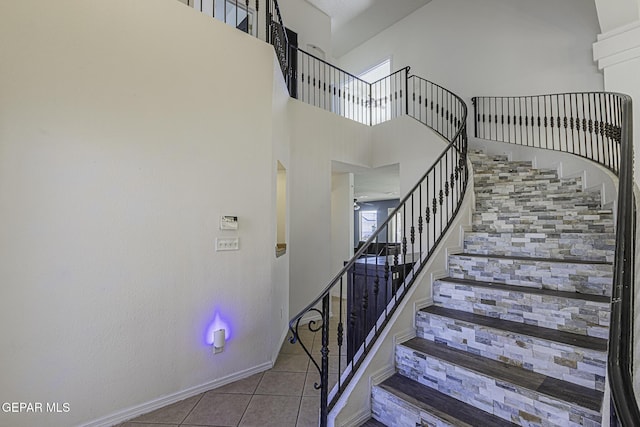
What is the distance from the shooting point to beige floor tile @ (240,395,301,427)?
2.03 metres

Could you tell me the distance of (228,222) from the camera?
8.49 feet

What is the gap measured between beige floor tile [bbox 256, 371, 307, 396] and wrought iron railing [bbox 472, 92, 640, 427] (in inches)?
85.6

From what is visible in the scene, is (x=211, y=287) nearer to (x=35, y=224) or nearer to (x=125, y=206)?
(x=125, y=206)

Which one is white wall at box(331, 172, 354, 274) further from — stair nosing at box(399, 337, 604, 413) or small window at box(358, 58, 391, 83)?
stair nosing at box(399, 337, 604, 413)

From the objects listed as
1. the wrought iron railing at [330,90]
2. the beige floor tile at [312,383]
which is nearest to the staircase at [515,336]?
the beige floor tile at [312,383]

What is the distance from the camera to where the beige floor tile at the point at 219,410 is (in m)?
2.05

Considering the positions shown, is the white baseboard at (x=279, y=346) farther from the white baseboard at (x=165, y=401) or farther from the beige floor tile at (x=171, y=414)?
the beige floor tile at (x=171, y=414)

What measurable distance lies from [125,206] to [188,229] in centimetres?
48

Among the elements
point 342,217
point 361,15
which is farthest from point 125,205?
point 361,15

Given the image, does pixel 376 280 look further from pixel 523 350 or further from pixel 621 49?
pixel 621 49

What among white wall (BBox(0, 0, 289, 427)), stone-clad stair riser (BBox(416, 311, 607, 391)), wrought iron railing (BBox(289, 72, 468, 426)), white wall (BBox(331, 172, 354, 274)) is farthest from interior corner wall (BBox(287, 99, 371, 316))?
stone-clad stair riser (BBox(416, 311, 607, 391))

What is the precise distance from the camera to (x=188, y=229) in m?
2.39

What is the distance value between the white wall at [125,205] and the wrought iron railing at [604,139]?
2.46m

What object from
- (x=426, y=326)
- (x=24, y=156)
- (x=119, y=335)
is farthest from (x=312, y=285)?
(x=24, y=156)
